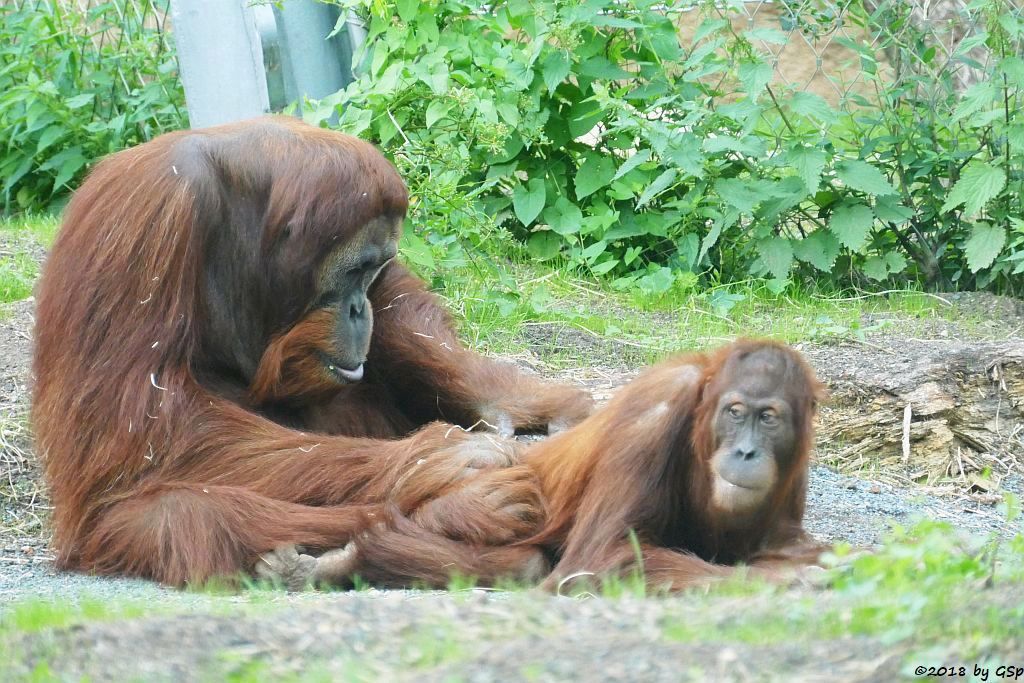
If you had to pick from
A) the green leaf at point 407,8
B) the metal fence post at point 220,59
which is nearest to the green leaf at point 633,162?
the green leaf at point 407,8

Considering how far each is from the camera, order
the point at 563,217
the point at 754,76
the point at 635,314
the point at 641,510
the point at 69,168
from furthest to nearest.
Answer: the point at 69,168, the point at 563,217, the point at 635,314, the point at 754,76, the point at 641,510

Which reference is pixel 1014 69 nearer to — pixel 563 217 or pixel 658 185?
pixel 658 185

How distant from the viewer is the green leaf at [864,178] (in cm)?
641

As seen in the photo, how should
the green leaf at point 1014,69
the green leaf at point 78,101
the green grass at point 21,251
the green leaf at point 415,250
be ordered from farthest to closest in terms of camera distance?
the green leaf at point 78,101 → the green leaf at point 1014,69 → the green grass at point 21,251 → the green leaf at point 415,250

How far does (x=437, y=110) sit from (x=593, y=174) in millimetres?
A: 1037

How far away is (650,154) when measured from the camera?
6527 mm

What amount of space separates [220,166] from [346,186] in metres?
0.37

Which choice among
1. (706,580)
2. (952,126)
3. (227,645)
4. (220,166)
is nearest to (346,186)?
(220,166)

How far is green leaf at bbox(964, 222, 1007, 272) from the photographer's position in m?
6.49

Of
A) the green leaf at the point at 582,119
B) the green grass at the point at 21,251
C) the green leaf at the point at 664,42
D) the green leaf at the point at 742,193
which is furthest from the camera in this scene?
the green leaf at the point at 582,119

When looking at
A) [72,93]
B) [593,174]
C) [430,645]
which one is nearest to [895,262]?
[593,174]

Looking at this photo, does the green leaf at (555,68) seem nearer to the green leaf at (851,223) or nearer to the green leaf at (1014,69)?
the green leaf at (851,223)

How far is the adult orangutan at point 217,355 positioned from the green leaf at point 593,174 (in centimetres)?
280

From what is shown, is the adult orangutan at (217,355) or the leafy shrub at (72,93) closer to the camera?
the adult orangutan at (217,355)
